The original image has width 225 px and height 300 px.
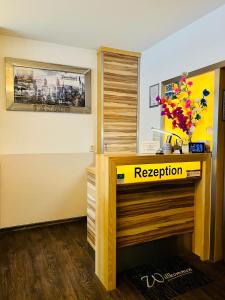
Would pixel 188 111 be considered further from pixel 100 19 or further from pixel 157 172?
pixel 100 19

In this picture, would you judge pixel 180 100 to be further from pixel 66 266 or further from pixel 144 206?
pixel 66 266

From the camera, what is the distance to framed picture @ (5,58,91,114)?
125 inches

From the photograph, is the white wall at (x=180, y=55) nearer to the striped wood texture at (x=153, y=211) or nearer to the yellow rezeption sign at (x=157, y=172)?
the yellow rezeption sign at (x=157, y=172)

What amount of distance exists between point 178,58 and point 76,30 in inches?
55.0

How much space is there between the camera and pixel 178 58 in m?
Result: 2.93

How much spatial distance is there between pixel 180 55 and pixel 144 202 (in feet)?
6.38

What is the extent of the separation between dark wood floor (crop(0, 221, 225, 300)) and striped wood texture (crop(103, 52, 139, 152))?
1.58 meters

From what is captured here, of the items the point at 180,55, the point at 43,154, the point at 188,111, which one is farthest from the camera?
the point at 43,154

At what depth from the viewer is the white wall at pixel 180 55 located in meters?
2.39

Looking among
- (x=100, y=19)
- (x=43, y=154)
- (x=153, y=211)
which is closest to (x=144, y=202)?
(x=153, y=211)

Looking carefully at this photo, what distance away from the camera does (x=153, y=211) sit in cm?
229

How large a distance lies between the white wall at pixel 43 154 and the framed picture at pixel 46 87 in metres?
0.09

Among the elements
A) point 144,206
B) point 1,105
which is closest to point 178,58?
point 144,206

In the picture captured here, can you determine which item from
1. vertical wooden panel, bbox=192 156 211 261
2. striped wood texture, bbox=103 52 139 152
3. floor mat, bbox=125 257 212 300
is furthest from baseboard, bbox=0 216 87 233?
vertical wooden panel, bbox=192 156 211 261
